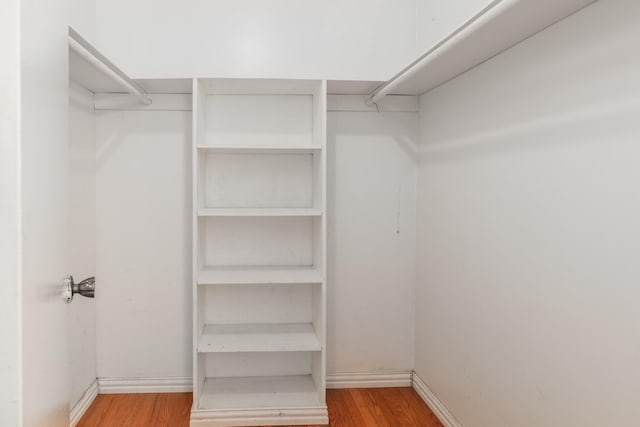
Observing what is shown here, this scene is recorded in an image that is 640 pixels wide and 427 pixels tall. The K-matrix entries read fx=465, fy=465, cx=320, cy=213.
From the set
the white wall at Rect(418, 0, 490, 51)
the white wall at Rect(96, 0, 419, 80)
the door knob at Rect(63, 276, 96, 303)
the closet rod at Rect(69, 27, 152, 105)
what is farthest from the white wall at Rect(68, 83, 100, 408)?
the white wall at Rect(418, 0, 490, 51)

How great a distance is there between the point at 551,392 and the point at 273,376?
5.20 ft

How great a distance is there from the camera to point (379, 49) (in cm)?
265

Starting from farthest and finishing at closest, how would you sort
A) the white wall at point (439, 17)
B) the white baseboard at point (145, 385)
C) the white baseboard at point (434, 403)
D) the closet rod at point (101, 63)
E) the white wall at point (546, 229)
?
the white baseboard at point (145, 385), the white baseboard at point (434, 403), the white wall at point (439, 17), the closet rod at point (101, 63), the white wall at point (546, 229)

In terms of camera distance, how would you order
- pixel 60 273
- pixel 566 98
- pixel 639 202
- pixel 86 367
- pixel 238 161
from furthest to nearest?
pixel 238 161 < pixel 86 367 < pixel 566 98 < pixel 639 202 < pixel 60 273

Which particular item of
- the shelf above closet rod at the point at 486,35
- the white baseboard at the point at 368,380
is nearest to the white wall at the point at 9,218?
the shelf above closet rod at the point at 486,35

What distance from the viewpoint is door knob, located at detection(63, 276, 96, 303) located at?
40.4 inches

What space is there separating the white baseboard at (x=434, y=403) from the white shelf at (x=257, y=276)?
0.86m

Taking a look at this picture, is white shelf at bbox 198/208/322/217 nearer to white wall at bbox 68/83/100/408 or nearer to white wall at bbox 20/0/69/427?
white wall at bbox 68/83/100/408

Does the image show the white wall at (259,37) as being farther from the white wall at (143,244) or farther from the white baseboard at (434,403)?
the white baseboard at (434,403)

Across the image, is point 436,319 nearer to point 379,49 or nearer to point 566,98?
point 566,98

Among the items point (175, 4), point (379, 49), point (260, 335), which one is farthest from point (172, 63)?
point (260, 335)

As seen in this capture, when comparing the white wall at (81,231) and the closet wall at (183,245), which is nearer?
the white wall at (81,231)

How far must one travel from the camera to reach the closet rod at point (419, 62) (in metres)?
1.36

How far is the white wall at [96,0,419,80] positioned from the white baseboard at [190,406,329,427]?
1729 millimetres
